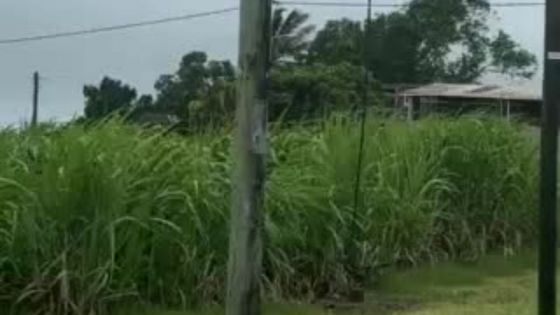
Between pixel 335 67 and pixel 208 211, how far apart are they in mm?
21142

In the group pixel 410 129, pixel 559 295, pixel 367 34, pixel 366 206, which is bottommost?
pixel 559 295

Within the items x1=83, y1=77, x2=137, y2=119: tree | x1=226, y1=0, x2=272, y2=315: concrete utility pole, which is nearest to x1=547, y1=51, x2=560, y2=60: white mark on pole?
x1=226, y1=0, x2=272, y2=315: concrete utility pole

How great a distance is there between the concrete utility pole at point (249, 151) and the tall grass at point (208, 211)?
8.79ft

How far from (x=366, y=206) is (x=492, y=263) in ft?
6.58

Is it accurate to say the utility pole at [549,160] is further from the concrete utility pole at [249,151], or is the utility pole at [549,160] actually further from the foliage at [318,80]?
the foliage at [318,80]

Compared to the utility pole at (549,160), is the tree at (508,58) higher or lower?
higher

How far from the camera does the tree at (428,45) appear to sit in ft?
108

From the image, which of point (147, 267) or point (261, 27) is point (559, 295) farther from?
point (261, 27)

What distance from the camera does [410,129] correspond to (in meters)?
12.8

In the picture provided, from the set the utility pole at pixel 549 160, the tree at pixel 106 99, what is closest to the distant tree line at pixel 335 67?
the tree at pixel 106 99

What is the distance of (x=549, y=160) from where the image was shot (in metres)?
7.00

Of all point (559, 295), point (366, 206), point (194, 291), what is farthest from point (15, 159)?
point (559, 295)

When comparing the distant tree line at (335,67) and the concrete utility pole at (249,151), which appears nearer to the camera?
the concrete utility pole at (249,151)

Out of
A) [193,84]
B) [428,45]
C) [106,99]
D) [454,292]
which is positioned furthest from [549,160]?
[428,45]
